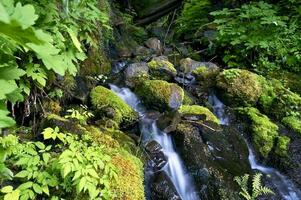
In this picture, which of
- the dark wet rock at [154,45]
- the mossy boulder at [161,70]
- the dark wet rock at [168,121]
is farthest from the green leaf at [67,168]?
the dark wet rock at [154,45]

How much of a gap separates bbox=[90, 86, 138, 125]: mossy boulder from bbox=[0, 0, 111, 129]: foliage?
3.72 ft

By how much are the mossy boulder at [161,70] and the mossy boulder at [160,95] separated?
0.70 m

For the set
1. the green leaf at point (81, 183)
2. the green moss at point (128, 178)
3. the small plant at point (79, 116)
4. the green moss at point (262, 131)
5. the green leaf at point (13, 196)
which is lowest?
the green moss at point (262, 131)

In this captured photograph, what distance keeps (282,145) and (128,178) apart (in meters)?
2.82

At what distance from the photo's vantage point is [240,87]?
609cm

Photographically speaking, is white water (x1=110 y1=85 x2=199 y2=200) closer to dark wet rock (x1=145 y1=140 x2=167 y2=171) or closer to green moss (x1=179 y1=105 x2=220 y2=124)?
dark wet rock (x1=145 y1=140 x2=167 y2=171)

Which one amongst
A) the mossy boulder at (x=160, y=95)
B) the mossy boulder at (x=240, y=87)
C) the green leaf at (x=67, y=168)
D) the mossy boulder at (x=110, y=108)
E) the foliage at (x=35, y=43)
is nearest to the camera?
the foliage at (x=35, y=43)

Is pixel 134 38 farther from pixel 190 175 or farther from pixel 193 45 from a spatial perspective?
pixel 190 175

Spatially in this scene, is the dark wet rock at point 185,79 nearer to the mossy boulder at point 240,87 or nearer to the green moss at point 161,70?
the green moss at point 161,70

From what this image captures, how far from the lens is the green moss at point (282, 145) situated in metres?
5.00

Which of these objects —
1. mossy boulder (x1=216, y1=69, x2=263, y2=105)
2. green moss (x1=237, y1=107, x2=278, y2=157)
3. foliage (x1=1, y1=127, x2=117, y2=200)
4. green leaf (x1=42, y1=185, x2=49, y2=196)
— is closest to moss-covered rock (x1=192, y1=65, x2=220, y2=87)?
mossy boulder (x1=216, y1=69, x2=263, y2=105)

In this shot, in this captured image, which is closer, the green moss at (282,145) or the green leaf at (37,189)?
the green leaf at (37,189)

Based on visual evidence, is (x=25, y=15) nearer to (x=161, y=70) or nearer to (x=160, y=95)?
(x=160, y=95)

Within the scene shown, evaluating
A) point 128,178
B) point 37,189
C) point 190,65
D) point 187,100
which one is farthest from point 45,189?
point 190,65
